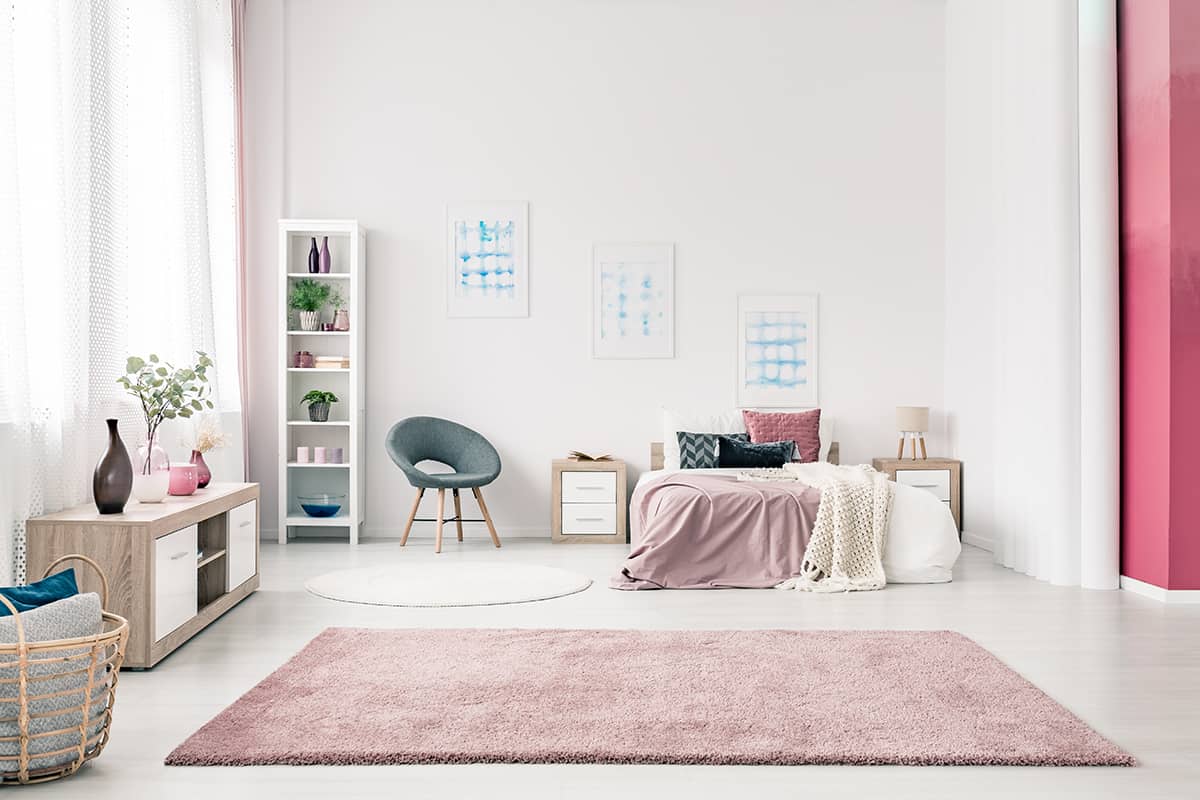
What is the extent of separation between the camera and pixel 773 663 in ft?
11.4

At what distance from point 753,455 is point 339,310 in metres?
2.85

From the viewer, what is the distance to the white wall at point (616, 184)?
677 centimetres

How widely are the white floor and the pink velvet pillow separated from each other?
1146 mm

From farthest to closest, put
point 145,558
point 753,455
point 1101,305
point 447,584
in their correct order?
point 753,455, point 447,584, point 1101,305, point 145,558

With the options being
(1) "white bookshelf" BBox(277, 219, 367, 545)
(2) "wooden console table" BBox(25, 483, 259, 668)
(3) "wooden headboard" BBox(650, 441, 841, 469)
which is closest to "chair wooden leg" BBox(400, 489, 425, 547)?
(1) "white bookshelf" BBox(277, 219, 367, 545)

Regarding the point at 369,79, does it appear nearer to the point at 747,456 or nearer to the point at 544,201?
the point at 544,201

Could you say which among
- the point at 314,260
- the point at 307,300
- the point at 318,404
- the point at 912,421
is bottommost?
the point at 912,421

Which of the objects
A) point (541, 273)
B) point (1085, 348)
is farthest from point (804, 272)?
point (1085, 348)

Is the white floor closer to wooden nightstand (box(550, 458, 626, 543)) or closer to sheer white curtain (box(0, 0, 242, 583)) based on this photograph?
wooden nightstand (box(550, 458, 626, 543))

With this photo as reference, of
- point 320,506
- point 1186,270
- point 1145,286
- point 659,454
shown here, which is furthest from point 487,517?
point 1186,270

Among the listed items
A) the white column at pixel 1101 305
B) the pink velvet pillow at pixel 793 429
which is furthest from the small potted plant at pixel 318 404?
the white column at pixel 1101 305

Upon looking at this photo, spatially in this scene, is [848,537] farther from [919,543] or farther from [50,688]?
[50,688]

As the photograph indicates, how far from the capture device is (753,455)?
20.2 feet

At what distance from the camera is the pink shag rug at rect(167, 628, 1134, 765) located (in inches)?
102
